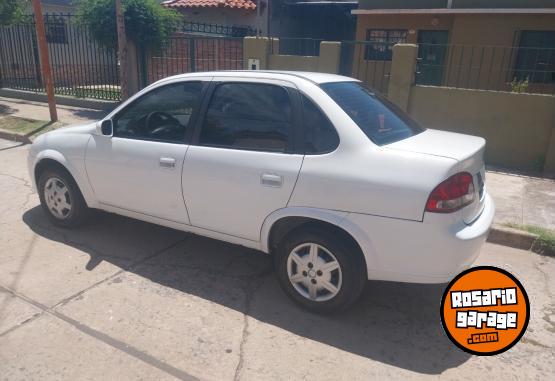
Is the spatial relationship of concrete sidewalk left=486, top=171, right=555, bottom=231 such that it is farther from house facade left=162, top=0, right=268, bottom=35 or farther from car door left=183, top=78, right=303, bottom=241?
house facade left=162, top=0, right=268, bottom=35

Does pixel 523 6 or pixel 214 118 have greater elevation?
pixel 523 6

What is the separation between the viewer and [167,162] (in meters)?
3.87

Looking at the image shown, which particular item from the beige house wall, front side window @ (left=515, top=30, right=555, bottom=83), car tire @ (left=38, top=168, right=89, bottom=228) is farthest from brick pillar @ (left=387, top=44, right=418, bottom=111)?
car tire @ (left=38, top=168, right=89, bottom=228)

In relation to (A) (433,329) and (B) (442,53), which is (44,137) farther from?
(B) (442,53)

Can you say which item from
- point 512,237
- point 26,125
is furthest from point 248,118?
point 26,125

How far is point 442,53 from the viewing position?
44.3ft

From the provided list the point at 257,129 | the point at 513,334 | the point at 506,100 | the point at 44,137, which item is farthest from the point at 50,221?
the point at 506,100

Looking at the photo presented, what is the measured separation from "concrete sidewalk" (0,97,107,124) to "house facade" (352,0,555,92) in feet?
22.7

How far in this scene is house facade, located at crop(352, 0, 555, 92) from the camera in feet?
38.8

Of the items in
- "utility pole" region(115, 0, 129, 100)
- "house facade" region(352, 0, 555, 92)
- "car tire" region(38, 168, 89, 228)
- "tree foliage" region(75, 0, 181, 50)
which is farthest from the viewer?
"house facade" region(352, 0, 555, 92)

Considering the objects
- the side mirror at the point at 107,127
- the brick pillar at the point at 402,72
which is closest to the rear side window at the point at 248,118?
the side mirror at the point at 107,127

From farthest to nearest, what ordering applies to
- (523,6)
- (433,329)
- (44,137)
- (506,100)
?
(523,6) → (506,100) → (44,137) → (433,329)

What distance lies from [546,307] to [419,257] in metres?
1.49

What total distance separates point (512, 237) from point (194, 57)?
8.52m
